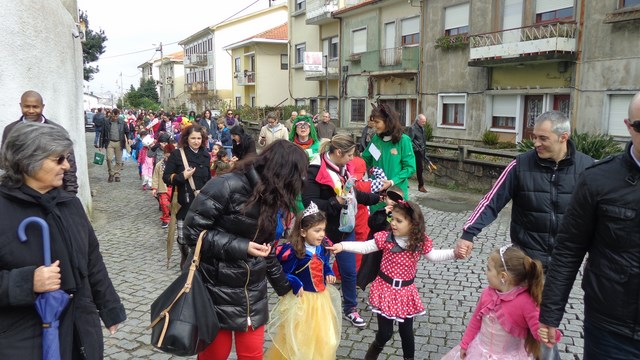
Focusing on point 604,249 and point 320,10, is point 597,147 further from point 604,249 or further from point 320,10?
point 320,10

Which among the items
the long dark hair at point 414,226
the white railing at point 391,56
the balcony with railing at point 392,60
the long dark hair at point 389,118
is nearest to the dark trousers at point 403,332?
the long dark hair at point 414,226

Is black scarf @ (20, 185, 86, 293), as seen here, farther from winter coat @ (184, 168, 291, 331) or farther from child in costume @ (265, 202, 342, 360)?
child in costume @ (265, 202, 342, 360)

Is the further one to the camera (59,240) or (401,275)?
(401,275)

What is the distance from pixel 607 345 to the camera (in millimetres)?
2541

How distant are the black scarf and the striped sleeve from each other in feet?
8.61

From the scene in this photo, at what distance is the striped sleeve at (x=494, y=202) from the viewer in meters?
3.78

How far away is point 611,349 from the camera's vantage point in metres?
2.52

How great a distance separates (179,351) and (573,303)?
4516 mm

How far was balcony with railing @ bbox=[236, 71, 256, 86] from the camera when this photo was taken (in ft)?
134

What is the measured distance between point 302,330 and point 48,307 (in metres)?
1.91

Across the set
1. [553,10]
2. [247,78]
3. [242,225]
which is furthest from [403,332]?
[247,78]

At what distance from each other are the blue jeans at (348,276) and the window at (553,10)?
48.9 feet

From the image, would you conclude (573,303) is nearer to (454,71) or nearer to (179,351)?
(179,351)

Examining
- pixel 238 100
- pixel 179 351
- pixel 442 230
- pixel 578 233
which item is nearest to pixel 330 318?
pixel 179 351
